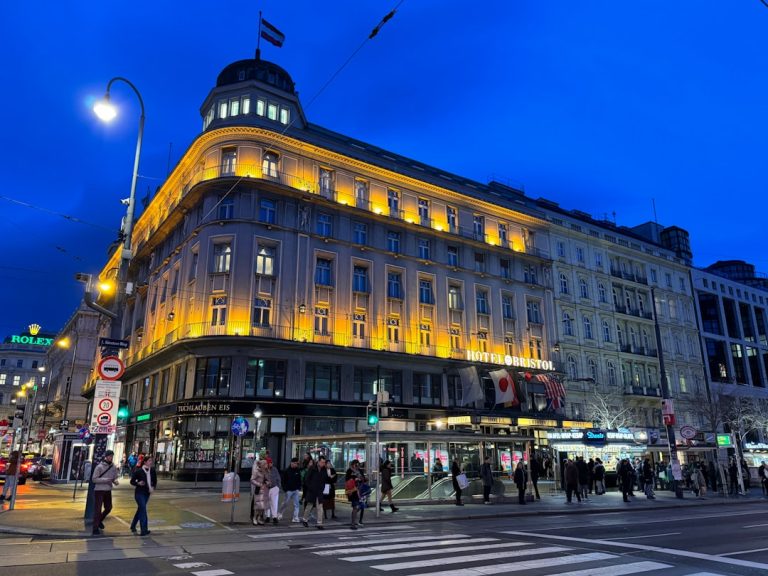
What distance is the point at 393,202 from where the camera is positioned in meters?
46.6

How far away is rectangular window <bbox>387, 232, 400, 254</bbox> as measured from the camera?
1781 inches

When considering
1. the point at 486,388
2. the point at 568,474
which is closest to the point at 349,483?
the point at 568,474

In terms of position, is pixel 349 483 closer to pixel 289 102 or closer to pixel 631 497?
pixel 631 497

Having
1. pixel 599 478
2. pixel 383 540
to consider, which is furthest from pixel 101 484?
pixel 599 478

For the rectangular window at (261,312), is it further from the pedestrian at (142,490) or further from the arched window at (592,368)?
the arched window at (592,368)

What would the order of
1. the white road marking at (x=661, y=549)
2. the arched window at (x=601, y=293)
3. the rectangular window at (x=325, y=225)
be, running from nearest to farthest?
the white road marking at (x=661, y=549) → the rectangular window at (x=325, y=225) → the arched window at (x=601, y=293)

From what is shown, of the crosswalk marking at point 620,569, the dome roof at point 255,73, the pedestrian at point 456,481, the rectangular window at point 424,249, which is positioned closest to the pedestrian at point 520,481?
the pedestrian at point 456,481

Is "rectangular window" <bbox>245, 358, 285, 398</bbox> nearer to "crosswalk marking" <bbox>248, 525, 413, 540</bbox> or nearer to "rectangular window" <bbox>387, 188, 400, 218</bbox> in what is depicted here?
"rectangular window" <bbox>387, 188, 400, 218</bbox>

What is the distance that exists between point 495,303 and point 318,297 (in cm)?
1739

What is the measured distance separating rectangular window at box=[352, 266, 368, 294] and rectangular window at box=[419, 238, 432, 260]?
594cm

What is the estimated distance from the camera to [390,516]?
736 inches

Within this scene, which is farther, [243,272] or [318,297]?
[318,297]

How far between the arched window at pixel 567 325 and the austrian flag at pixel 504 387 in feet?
46.4

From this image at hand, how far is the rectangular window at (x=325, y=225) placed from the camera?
4197 cm
